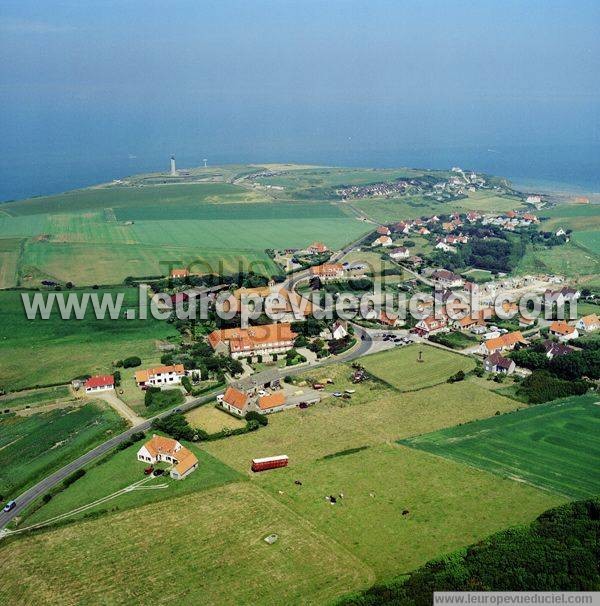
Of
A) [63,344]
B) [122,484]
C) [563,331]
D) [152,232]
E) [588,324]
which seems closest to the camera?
[122,484]

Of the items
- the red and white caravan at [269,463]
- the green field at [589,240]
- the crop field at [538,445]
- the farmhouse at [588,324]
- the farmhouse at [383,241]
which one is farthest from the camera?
the farmhouse at [383,241]

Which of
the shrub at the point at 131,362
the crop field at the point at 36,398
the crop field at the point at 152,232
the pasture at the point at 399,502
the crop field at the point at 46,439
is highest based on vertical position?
the crop field at the point at 152,232

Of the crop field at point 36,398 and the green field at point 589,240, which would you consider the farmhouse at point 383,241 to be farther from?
the crop field at point 36,398

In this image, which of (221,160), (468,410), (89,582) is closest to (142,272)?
A: (468,410)

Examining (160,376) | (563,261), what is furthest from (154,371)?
(563,261)

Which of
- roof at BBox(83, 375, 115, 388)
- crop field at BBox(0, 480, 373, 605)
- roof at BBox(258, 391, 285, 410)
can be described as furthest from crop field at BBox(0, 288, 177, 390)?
crop field at BBox(0, 480, 373, 605)

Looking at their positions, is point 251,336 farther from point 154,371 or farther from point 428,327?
point 428,327

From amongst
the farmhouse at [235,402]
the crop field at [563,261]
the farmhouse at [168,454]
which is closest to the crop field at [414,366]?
the farmhouse at [235,402]
